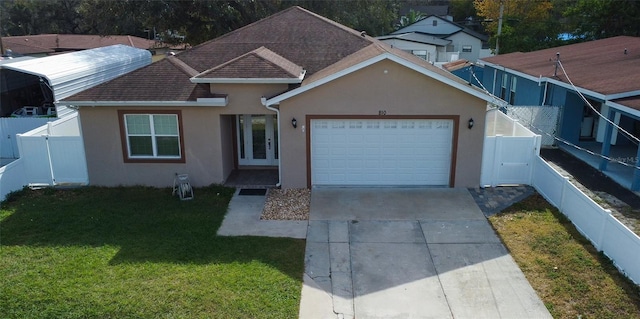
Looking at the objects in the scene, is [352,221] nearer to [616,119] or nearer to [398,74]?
[398,74]

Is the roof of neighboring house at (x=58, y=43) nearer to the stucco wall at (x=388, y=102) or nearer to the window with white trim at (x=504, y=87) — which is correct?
the window with white trim at (x=504, y=87)

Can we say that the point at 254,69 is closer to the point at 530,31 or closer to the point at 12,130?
the point at 12,130

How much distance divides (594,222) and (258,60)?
367 inches

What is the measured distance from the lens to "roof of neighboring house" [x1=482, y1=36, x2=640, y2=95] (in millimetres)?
15516

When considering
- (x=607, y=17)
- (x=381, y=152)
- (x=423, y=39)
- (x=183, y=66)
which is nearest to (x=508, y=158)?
(x=381, y=152)

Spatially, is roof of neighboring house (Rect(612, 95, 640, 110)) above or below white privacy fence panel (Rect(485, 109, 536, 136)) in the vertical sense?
above

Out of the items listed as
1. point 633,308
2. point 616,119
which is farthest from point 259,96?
point 616,119

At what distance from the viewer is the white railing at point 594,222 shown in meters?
8.82

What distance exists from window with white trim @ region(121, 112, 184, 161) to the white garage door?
3.96m

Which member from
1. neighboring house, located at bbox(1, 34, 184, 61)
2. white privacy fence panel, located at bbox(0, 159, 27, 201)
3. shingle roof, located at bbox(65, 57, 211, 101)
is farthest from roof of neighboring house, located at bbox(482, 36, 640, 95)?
neighboring house, located at bbox(1, 34, 184, 61)

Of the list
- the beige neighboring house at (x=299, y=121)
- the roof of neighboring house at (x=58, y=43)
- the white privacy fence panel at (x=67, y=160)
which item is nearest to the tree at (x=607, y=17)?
the beige neighboring house at (x=299, y=121)

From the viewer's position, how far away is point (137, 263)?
952 centimetres

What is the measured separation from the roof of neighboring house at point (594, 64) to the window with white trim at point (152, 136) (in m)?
12.8

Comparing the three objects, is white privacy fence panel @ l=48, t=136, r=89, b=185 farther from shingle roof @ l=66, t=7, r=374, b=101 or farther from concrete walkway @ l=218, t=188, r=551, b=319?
concrete walkway @ l=218, t=188, r=551, b=319
